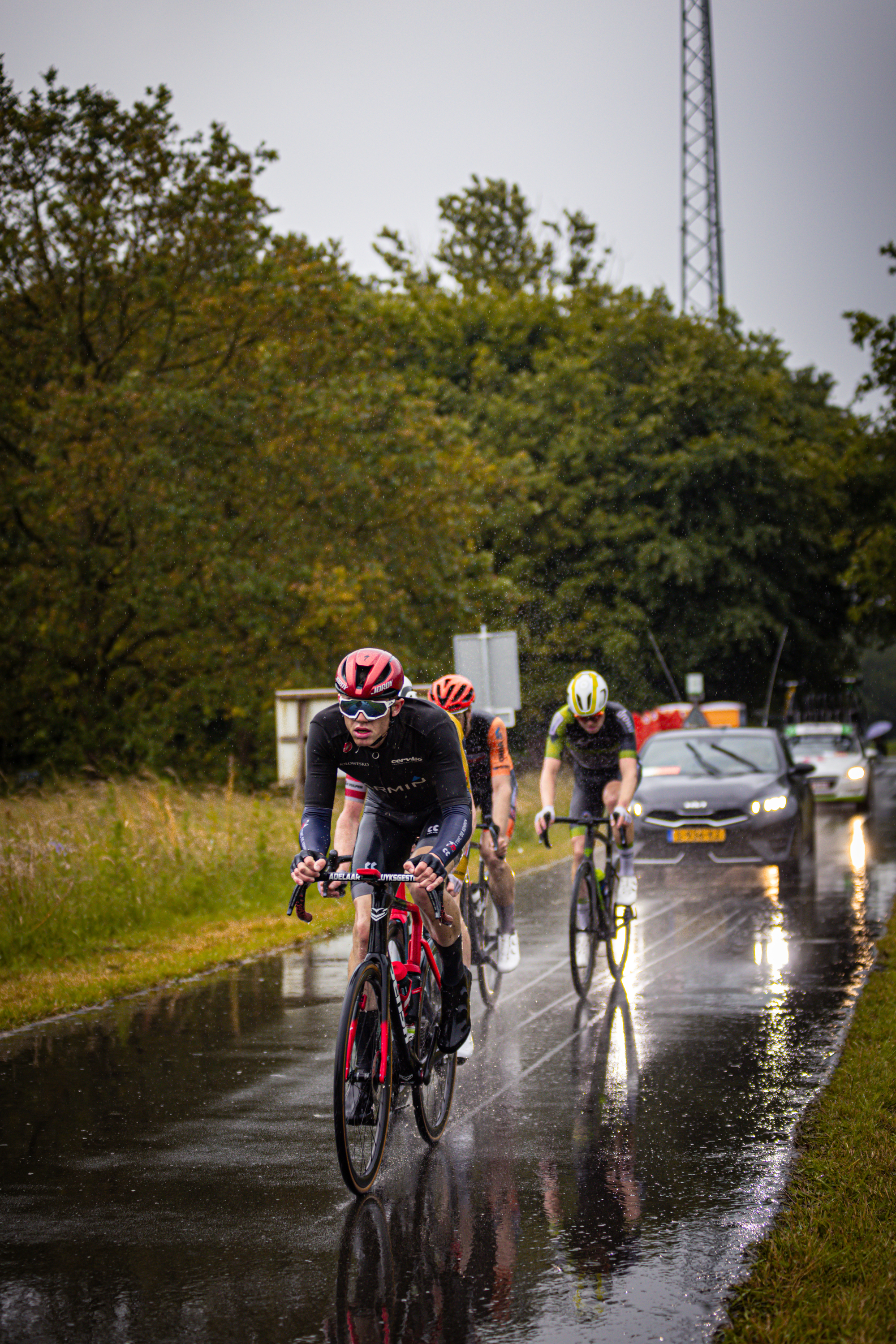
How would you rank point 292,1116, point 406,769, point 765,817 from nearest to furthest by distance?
1. point 406,769
2. point 292,1116
3. point 765,817

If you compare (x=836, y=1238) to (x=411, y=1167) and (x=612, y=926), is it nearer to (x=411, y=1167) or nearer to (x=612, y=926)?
(x=411, y=1167)

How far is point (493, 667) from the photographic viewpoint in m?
18.2

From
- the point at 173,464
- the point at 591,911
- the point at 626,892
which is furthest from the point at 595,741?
the point at 173,464

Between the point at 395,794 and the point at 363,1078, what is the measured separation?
1.25m

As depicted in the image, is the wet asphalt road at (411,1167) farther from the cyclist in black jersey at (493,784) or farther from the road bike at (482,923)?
the cyclist in black jersey at (493,784)

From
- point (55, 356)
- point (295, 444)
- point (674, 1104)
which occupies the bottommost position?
point (674, 1104)

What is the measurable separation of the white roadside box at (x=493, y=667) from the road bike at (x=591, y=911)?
8340 millimetres

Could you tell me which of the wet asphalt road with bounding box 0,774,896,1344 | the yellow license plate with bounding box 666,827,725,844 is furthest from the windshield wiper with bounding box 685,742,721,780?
the wet asphalt road with bounding box 0,774,896,1344

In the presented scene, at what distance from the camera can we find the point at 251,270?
29.2 metres

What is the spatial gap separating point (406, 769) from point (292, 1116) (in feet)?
6.00

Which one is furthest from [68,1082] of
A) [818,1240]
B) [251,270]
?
[251,270]

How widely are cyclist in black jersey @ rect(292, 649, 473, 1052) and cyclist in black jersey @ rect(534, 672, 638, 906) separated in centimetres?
347

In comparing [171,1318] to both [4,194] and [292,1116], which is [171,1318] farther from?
[4,194]

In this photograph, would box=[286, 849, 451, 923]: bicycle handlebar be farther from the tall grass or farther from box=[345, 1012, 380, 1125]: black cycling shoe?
the tall grass
